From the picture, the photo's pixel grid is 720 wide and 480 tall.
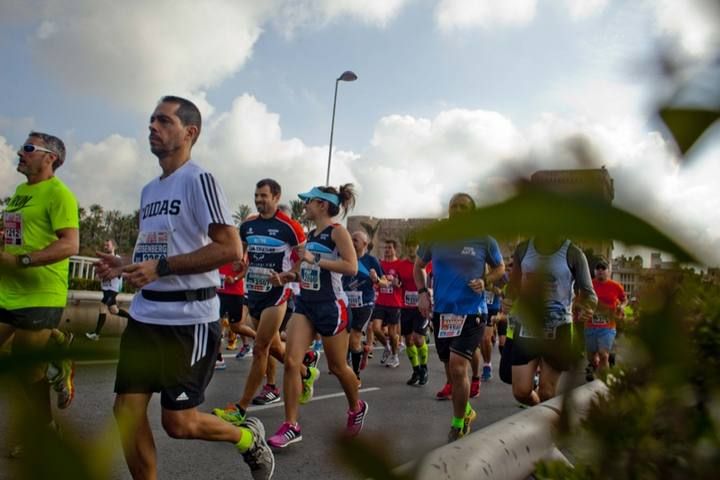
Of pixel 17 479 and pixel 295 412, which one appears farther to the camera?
pixel 295 412

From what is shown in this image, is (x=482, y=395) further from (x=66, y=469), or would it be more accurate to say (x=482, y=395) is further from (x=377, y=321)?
(x=66, y=469)

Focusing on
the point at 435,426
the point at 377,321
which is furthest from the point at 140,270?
the point at 377,321

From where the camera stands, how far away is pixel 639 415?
425 millimetres

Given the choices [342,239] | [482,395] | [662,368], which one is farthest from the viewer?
[482,395]

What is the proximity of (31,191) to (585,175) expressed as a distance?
3952 mm

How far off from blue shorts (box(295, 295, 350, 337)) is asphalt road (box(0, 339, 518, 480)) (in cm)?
59

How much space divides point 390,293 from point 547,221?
9.38 metres

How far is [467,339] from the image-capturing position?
484 centimetres

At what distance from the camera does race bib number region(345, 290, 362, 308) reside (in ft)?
26.4

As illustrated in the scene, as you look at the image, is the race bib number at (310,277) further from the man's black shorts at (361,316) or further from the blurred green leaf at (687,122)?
the blurred green leaf at (687,122)

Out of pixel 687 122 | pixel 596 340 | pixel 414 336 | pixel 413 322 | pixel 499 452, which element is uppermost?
pixel 687 122

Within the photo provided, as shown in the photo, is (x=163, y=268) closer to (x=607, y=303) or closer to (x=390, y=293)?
(x=607, y=303)

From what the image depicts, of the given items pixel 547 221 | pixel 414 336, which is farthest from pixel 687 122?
pixel 414 336

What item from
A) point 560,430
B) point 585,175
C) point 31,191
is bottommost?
point 560,430
